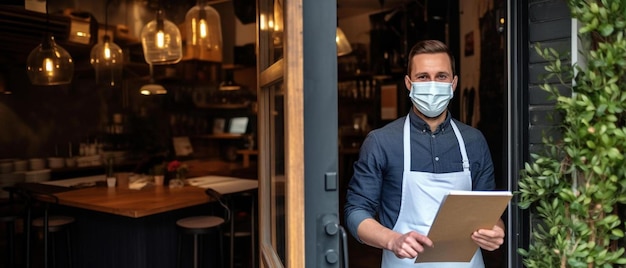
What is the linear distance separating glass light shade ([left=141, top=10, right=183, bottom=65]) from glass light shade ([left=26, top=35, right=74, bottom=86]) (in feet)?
2.35

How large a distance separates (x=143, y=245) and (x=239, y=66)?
16.9 ft

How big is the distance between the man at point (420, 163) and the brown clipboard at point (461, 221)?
17cm

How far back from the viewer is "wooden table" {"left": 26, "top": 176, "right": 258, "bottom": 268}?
3.93m

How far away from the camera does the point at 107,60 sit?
5.08 meters

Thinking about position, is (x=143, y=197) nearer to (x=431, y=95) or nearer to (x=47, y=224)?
(x=47, y=224)

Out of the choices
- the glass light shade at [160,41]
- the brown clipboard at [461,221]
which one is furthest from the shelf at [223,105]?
Result: the brown clipboard at [461,221]

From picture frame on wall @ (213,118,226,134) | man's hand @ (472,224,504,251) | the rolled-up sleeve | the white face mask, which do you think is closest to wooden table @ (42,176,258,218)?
the rolled-up sleeve

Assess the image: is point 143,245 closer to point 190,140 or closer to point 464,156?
point 464,156

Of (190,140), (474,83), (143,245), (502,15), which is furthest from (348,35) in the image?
(502,15)

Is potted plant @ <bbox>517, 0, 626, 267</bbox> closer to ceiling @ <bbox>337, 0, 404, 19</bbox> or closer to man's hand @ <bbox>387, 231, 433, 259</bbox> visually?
man's hand @ <bbox>387, 231, 433, 259</bbox>

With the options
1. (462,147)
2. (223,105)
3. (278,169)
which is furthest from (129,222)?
(223,105)

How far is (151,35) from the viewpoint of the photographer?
458 cm

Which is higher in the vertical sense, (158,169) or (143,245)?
(158,169)

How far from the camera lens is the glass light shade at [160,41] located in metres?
4.54
